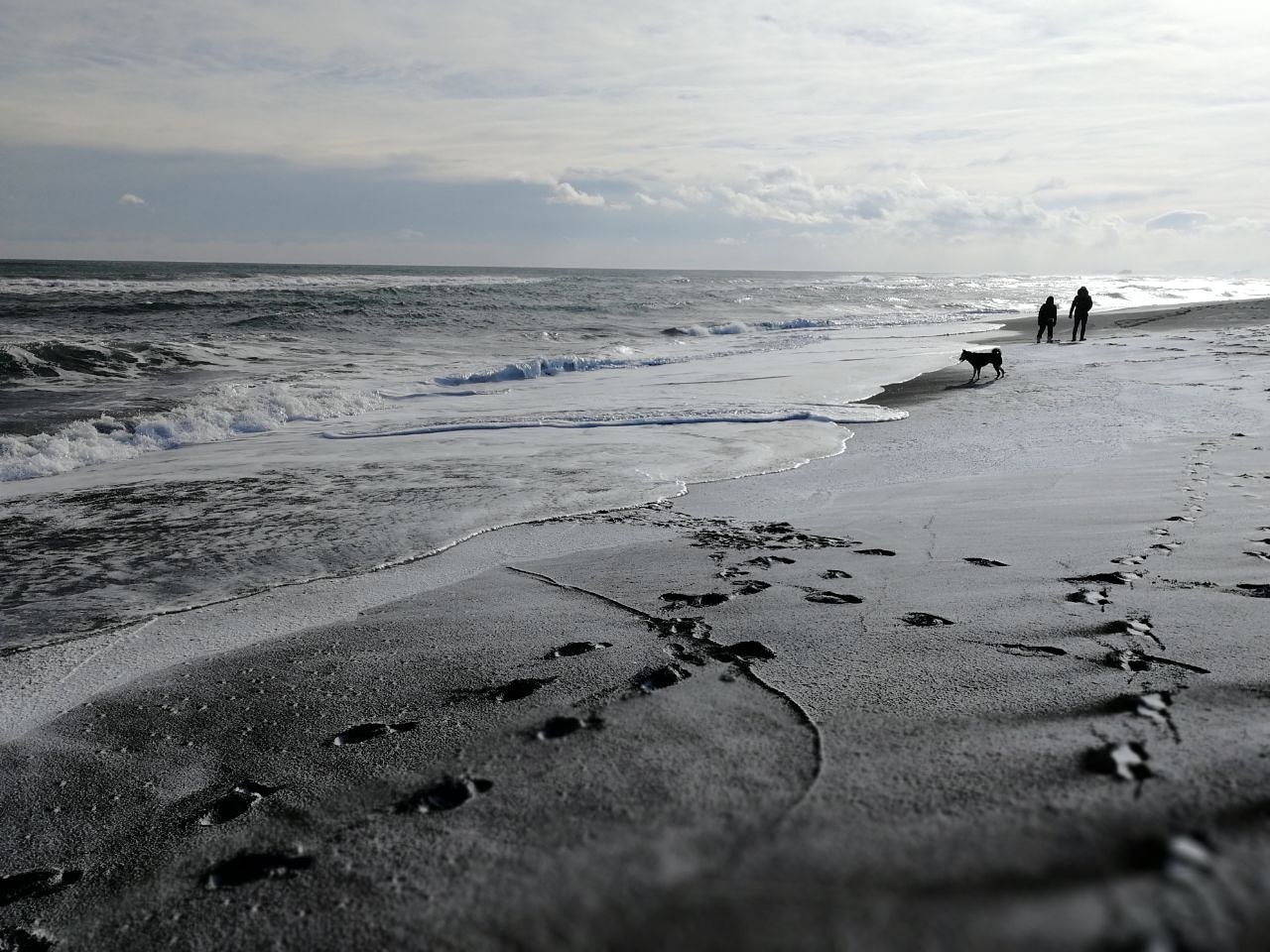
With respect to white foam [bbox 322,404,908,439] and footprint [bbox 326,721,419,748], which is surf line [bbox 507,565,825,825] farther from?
white foam [bbox 322,404,908,439]

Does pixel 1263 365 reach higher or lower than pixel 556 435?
higher

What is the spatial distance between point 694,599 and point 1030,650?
129cm

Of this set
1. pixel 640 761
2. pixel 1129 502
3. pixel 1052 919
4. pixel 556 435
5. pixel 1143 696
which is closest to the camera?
pixel 1052 919

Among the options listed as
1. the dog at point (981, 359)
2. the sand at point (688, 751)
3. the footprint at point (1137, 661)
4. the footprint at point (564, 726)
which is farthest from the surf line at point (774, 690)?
the dog at point (981, 359)

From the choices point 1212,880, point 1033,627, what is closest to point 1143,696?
point 1033,627

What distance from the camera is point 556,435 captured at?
8.16 m

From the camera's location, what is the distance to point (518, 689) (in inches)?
101

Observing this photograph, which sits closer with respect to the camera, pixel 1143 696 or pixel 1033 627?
pixel 1143 696

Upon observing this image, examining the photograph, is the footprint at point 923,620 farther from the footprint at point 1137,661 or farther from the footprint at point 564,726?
the footprint at point 564,726

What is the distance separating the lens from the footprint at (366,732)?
2352mm

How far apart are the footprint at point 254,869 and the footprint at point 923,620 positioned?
2094mm

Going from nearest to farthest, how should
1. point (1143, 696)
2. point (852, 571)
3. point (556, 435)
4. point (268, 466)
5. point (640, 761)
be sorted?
point (640, 761), point (1143, 696), point (852, 571), point (268, 466), point (556, 435)

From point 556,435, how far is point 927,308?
3281 cm

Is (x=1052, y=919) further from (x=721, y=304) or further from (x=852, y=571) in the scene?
(x=721, y=304)
